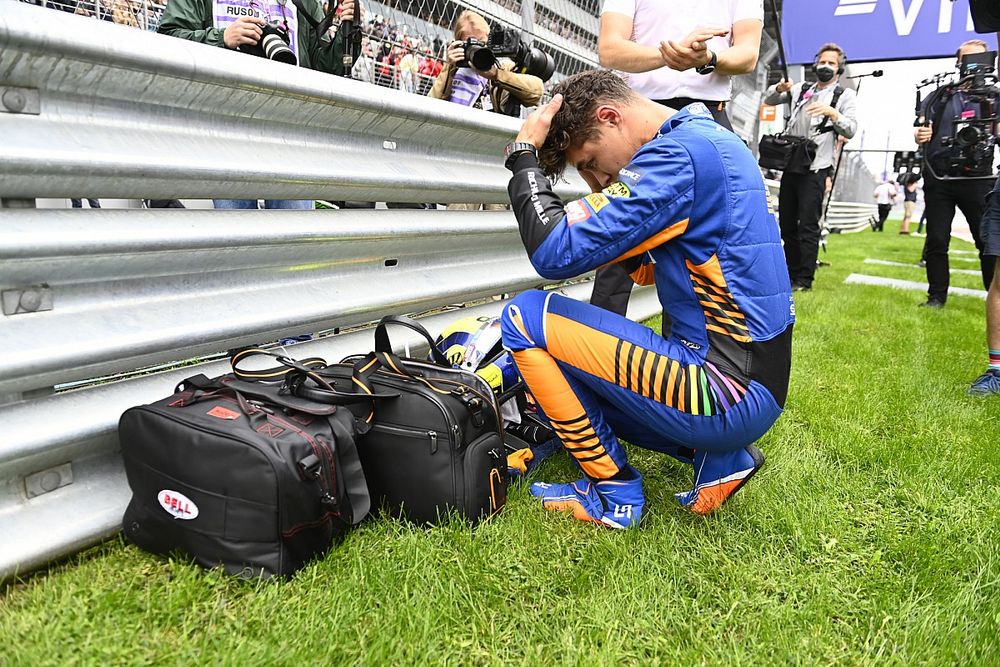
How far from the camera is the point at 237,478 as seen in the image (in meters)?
1.57

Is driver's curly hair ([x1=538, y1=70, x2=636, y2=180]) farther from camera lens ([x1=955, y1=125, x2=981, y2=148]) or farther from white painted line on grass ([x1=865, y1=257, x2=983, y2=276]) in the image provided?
white painted line on grass ([x1=865, y1=257, x2=983, y2=276])

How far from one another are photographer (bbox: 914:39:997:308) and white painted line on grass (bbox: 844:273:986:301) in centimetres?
111

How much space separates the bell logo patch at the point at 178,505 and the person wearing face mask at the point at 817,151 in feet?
20.6

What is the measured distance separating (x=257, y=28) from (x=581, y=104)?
1276mm

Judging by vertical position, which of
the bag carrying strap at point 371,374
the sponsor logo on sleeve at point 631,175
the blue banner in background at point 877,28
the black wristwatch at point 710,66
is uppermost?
the blue banner in background at point 877,28

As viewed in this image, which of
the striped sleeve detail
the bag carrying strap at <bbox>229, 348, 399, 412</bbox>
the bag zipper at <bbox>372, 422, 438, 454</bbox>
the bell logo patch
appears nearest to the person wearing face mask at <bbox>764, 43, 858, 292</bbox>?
the striped sleeve detail

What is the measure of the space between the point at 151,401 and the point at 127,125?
2.35 ft

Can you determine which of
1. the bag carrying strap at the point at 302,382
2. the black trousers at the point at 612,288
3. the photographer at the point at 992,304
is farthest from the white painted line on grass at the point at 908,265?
the bag carrying strap at the point at 302,382

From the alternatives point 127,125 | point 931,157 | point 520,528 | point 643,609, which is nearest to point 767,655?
point 643,609

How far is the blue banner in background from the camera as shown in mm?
14891

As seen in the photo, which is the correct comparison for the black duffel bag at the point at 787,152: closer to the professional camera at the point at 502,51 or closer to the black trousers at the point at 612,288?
the black trousers at the point at 612,288

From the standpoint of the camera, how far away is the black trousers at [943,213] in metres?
5.65

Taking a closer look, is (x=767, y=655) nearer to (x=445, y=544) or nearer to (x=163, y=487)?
(x=445, y=544)

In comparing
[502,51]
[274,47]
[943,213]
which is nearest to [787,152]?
[943,213]
